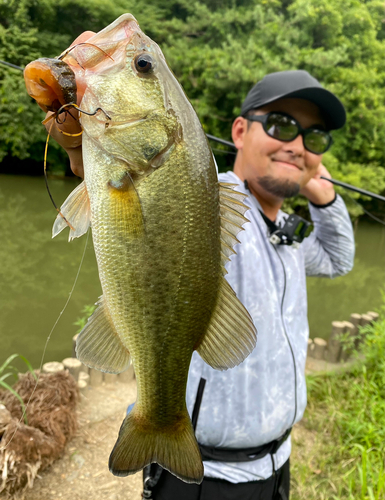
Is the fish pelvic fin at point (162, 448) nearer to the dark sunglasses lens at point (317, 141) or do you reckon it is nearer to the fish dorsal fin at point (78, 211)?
the fish dorsal fin at point (78, 211)

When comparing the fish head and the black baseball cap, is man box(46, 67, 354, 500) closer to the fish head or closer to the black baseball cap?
the black baseball cap

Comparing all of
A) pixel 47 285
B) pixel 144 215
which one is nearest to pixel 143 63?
pixel 144 215

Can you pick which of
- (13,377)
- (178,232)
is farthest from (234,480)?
(13,377)

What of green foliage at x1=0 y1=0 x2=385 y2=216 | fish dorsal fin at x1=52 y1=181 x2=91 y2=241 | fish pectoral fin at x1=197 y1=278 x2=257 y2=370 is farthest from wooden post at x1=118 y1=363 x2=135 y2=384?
green foliage at x1=0 y1=0 x2=385 y2=216

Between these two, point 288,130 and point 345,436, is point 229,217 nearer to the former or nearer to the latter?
point 288,130

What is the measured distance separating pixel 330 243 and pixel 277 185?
2.62ft

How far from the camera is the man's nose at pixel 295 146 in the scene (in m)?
2.04

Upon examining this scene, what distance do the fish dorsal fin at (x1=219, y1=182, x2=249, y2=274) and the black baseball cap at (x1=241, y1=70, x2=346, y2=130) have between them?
1288 millimetres

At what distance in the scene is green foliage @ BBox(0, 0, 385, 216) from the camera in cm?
1187

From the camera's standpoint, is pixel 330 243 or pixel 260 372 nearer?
pixel 260 372

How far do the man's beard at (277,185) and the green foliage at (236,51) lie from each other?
10.3 meters

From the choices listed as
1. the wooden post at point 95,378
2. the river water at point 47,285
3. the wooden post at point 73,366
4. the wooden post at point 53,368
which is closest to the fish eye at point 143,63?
the river water at point 47,285

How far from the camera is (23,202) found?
1082cm

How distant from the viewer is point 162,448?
1.02 metres
